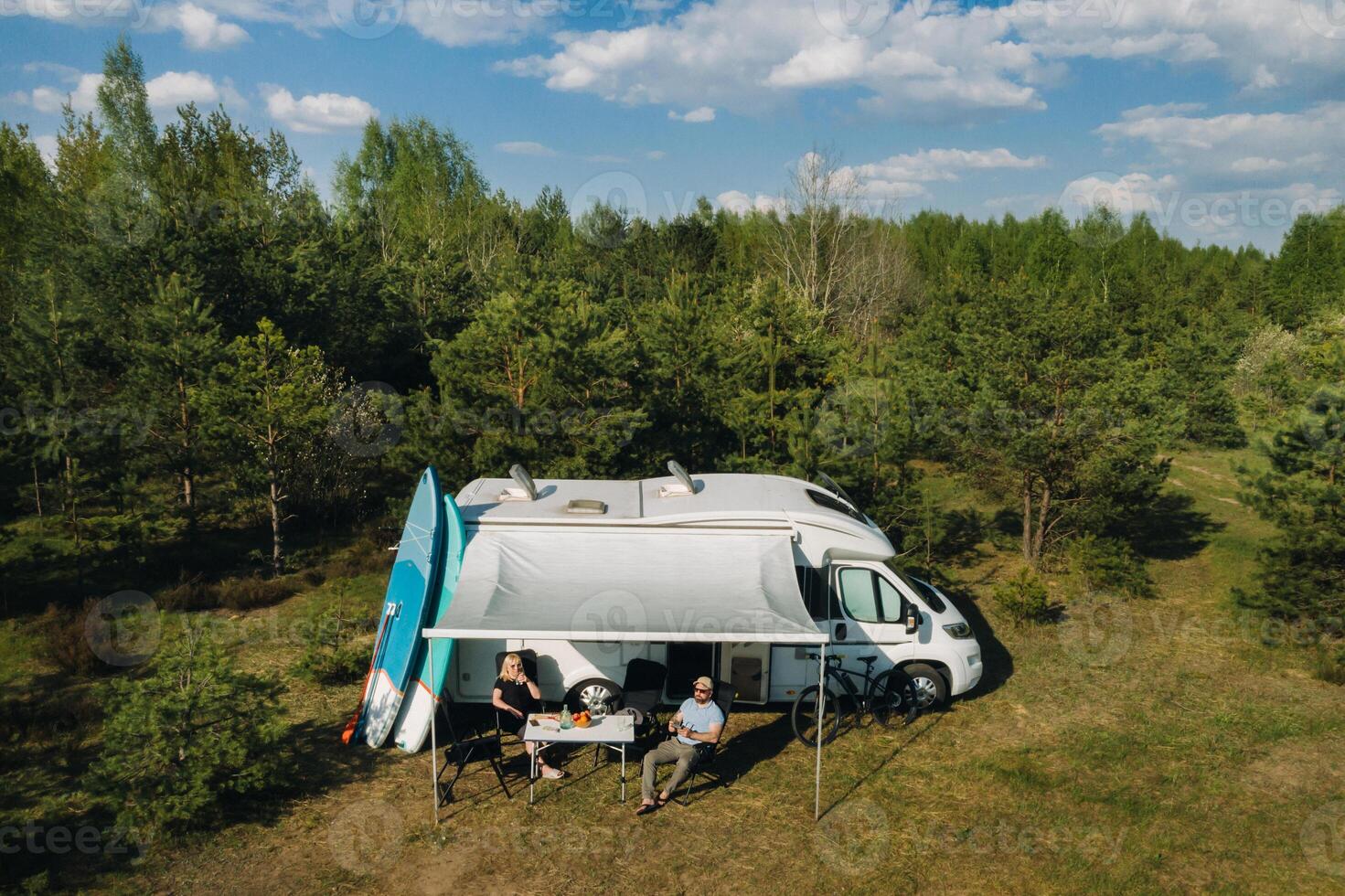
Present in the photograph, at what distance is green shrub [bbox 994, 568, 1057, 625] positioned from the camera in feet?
44.4

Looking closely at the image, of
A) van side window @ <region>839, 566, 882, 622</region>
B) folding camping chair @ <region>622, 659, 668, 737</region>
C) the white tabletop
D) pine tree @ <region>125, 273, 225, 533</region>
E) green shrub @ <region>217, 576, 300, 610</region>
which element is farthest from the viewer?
pine tree @ <region>125, 273, 225, 533</region>

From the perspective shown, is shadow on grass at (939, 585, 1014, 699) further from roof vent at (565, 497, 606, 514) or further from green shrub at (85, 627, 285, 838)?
green shrub at (85, 627, 285, 838)

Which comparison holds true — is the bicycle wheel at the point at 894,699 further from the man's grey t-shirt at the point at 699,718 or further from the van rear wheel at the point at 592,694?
the van rear wheel at the point at 592,694

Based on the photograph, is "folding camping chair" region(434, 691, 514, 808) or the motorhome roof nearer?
"folding camping chair" region(434, 691, 514, 808)

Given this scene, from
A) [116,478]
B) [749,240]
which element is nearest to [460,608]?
[116,478]

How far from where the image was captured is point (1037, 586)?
44.7 ft

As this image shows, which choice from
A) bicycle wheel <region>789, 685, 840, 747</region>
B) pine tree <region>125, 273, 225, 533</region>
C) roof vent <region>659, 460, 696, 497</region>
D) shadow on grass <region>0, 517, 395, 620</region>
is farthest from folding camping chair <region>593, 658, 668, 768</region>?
pine tree <region>125, 273, 225, 533</region>

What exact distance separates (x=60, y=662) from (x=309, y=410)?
586cm

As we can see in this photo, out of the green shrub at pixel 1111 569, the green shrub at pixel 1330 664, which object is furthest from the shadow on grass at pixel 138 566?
the green shrub at pixel 1330 664

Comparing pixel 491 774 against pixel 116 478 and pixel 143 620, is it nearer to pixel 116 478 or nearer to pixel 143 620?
pixel 143 620

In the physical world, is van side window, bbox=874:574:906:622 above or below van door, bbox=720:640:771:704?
above

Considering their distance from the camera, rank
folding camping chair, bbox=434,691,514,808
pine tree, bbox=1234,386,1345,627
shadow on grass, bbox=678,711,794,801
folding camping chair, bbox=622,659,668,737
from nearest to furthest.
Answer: folding camping chair, bbox=434,691,514,808 → shadow on grass, bbox=678,711,794,801 → folding camping chair, bbox=622,659,668,737 → pine tree, bbox=1234,386,1345,627

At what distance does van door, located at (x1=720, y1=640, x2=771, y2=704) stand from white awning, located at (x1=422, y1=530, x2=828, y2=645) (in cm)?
119

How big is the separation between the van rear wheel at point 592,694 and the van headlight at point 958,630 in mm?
4141
